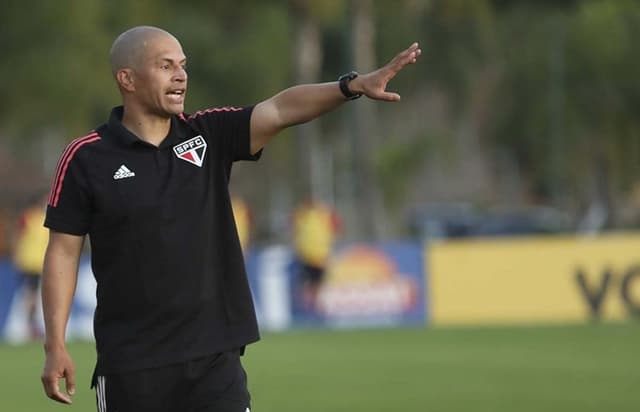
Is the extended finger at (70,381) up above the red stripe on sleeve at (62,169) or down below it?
below

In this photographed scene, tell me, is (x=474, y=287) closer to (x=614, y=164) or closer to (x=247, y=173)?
(x=614, y=164)

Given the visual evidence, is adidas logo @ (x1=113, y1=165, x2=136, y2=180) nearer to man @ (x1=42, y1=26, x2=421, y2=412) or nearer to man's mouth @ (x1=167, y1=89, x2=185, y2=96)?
man @ (x1=42, y1=26, x2=421, y2=412)

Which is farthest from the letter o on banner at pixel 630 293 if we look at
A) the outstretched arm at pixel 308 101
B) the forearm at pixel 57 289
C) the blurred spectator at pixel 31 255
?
the forearm at pixel 57 289

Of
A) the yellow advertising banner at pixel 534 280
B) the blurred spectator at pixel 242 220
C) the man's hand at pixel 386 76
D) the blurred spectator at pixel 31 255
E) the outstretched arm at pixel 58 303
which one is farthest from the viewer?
the blurred spectator at pixel 242 220

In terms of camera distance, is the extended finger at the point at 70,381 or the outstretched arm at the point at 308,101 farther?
the extended finger at the point at 70,381

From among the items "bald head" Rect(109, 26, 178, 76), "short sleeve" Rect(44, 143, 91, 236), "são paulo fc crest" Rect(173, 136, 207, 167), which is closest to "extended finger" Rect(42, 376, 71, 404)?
"short sleeve" Rect(44, 143, 91, 236)

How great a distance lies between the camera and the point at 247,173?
55.8 m

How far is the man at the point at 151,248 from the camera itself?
6473mm

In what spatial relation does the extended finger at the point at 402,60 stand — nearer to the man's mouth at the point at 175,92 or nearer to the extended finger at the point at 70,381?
the man's mouth at the point at 175,92

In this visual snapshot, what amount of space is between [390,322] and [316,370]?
853cm

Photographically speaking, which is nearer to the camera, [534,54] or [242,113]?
[242,113]

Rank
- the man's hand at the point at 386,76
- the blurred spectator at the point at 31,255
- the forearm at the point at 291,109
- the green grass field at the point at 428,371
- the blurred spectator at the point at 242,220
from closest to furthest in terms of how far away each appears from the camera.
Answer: the man's hand at the point at 386,76
the forearm at the point at 291,109
the green grass field at the point at 428,371
the blurred spectator at the point at 31,255
the blurred spectator at the point at 242,220

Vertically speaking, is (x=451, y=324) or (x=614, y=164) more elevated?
(x=614, y=164)

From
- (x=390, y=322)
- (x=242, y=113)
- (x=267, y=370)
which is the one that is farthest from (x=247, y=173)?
(x=242, y=113)
